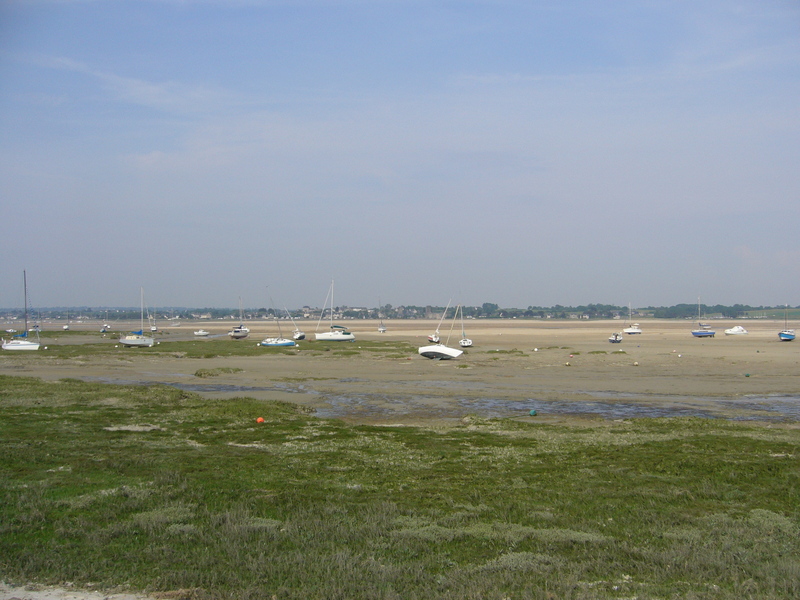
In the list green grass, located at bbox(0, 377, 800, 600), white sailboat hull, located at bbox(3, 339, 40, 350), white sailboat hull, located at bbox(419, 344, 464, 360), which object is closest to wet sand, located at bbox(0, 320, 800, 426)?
white sailboat hull, located at bbox(419, 344, 464, 360)

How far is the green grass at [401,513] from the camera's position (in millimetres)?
9086

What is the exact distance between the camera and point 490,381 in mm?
42281

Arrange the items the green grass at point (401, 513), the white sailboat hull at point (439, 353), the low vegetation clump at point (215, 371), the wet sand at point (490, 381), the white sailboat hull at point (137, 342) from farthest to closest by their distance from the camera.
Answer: the white sailboat hull at point (137, 342) → the white sailboat hull at point (439, 353) → the low vegetation clump at point (215, 371) → the wet sand at point (490, 381) → the green grass at point (401, 513)

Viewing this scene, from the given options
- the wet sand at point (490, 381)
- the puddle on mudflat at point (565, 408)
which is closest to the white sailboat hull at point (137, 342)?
the wet sand at point (490, 381)

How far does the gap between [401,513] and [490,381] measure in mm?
30586

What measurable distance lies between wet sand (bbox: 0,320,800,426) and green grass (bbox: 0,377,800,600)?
779 cm

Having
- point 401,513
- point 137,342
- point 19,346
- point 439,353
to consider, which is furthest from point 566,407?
point 19,346

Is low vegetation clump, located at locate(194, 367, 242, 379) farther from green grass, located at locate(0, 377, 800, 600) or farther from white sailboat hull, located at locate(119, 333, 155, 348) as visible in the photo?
white sailboat hull, located at locate(119, 333, 155, 348)

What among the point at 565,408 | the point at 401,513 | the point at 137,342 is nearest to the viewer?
the point at 401,513

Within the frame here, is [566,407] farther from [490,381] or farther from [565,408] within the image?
[490,381]

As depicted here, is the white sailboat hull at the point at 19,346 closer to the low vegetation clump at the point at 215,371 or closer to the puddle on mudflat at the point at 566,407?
the low vegetation clump at the point at 215,371

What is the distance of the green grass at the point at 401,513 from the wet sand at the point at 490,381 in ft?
25.6

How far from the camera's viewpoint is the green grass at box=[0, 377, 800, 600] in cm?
909

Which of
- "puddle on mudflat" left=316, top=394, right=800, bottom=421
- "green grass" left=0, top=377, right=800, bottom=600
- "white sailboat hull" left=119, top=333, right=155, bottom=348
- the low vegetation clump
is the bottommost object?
"puddle on mudflat" left=316, top=394, right=800, bottom=421
